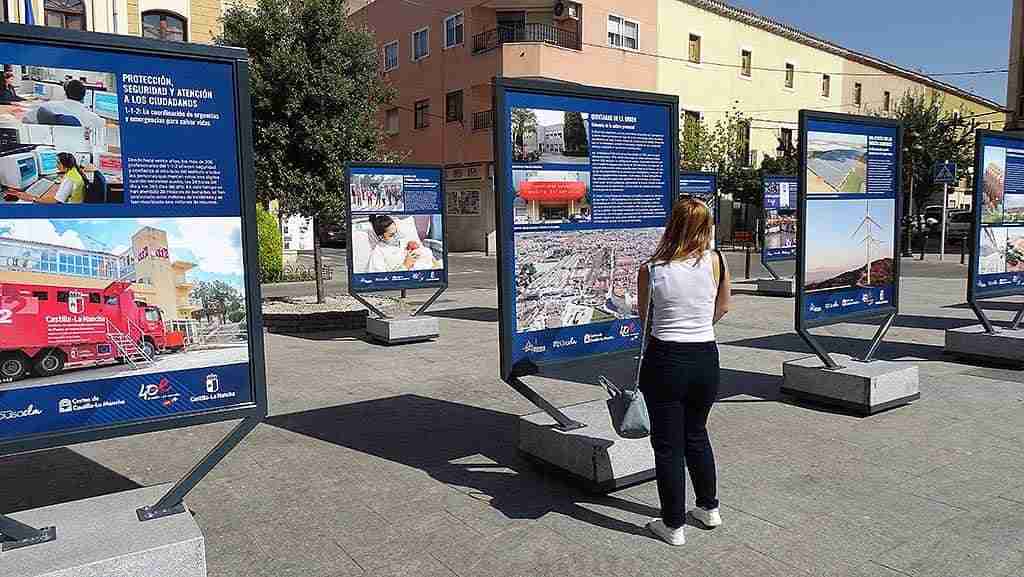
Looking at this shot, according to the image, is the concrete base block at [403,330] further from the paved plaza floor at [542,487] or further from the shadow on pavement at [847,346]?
the shadow on pavement at [847,346]

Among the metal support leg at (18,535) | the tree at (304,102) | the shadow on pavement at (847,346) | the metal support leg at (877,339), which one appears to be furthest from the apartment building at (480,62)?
the metal support leg at (18,535)

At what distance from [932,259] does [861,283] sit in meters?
22.5

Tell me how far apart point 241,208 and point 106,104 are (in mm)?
701

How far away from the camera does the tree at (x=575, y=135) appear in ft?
16.4

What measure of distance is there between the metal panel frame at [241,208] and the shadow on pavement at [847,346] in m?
7.54

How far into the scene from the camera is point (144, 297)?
11.1 ft

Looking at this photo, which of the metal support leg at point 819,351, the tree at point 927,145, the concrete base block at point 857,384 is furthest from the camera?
the tree at point 927,145

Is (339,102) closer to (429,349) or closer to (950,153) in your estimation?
A: (429,349)

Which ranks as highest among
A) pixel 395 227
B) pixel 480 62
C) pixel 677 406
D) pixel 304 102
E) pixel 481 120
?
pixel 480 62

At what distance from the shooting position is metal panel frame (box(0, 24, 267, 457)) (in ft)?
10.1

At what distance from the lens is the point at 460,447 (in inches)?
227

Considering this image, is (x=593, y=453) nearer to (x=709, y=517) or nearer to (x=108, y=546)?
(x=709, y=517)

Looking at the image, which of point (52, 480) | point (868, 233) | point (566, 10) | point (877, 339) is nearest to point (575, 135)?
point (868, 233)

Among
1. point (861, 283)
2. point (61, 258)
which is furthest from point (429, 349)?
point (61, 258)
